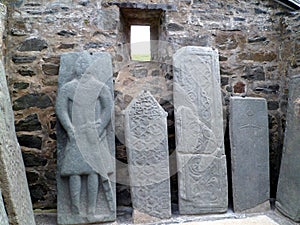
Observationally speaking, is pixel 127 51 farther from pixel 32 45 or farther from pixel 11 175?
pixel 11 175

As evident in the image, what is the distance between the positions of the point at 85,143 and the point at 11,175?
110 centimetres

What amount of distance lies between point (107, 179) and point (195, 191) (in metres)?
0.83

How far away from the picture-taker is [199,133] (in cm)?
289

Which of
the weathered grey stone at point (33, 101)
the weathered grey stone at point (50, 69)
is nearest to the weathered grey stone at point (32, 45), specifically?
the weathered grey stone at point (50, 69)

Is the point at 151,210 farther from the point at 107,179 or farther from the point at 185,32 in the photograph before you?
the point at 185,32

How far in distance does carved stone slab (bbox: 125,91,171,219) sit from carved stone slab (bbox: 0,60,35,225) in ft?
3.48

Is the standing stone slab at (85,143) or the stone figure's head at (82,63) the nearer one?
the standing stone slab at (85,143)

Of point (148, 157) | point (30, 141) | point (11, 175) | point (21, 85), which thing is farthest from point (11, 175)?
point (21, 85)

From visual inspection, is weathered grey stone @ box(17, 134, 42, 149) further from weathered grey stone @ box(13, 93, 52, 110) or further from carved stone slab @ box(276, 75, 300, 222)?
carved stone slab @ box(276, 75, 300, 222)

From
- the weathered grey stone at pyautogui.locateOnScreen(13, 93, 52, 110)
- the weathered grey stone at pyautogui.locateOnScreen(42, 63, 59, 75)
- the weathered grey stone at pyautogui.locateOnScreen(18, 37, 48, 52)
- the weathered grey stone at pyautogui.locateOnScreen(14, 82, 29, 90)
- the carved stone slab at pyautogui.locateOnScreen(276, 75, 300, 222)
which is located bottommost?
the carved stone slab at pyautogui.locateOnScreen(276, 75, 300, 222)

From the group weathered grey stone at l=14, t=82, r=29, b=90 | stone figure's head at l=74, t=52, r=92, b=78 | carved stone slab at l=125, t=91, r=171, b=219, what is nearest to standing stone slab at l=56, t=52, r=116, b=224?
stone figure's head at l=74, t=52, r=92, b=78

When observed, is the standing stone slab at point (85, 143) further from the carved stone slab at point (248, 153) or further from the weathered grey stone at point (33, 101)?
the carved stone slab at point (248, 153)

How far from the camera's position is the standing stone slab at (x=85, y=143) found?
2615 millimetres

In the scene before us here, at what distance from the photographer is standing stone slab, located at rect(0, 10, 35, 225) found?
1.50 meters
